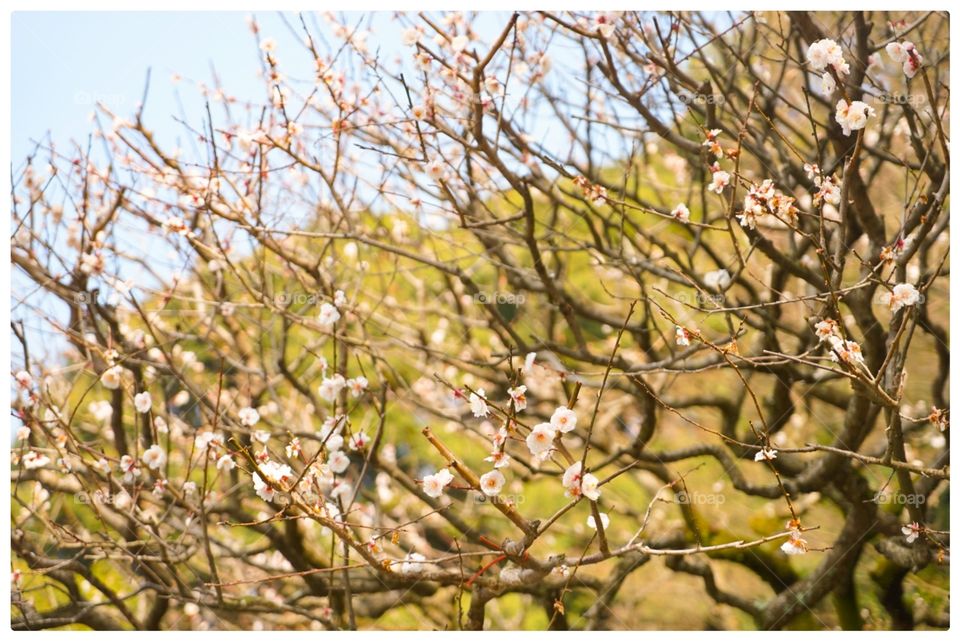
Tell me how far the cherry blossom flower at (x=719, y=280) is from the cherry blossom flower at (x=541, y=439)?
128cm

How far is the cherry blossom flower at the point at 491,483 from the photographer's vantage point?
6.28 feet

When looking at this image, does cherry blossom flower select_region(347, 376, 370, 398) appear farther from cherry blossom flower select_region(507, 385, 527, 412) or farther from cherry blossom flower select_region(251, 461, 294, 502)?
cherry blossom flower select_region(507, 385, 527, 412)

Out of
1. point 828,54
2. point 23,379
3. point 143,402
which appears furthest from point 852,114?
point 23,379

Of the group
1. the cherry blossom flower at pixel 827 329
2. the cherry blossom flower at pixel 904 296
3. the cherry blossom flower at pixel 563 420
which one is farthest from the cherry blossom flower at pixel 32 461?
the cherry blossom flower at pixel 904 296

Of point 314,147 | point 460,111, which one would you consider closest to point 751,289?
point 460,111

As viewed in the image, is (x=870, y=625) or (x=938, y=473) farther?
(x=870, y=625)

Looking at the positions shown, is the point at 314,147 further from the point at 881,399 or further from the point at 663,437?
the point at 663,437

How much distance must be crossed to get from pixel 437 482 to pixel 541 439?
35 centimetres

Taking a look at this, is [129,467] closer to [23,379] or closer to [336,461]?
[23,379]

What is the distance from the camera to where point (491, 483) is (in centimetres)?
194

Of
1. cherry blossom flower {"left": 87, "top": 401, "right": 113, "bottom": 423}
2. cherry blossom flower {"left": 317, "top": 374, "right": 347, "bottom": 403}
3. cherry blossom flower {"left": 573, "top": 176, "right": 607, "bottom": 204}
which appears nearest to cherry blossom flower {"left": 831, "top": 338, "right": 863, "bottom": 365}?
cherry blossom flower {"left": 573, "top": 176, "right": 607, "bottom": 204}

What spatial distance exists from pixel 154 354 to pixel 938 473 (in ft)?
10.6

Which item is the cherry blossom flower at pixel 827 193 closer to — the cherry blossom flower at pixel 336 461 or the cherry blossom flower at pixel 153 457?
the cherry blossom flower at pixel 336 461

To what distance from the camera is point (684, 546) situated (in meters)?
3.46
